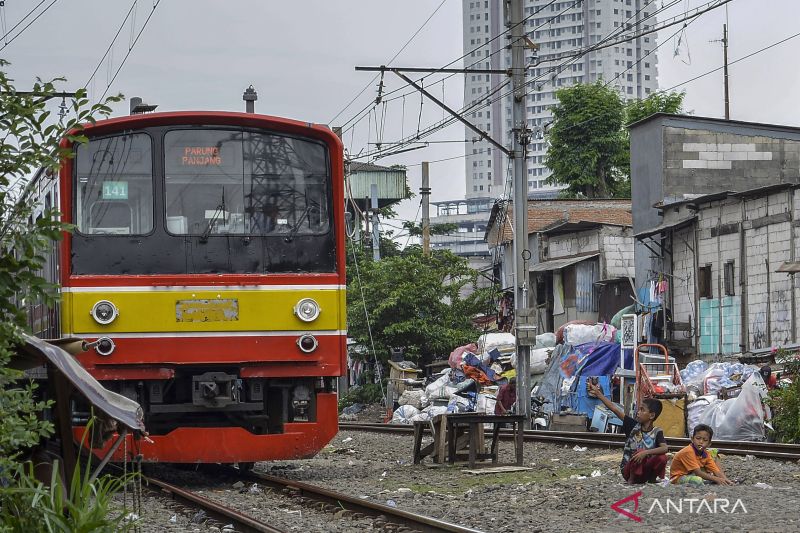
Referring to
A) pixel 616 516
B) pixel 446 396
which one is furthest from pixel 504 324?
pixel 616 516

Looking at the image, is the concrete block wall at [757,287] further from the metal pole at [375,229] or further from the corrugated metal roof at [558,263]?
the metal pole at [375,229]

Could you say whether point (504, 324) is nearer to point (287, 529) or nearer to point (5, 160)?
point (287, 529)

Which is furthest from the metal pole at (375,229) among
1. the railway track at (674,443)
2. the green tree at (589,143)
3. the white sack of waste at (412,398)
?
the railway track at (674,443)

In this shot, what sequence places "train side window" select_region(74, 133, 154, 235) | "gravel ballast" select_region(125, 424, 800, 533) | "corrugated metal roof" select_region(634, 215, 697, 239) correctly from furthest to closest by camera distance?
"corrugated metal roof" select_region(634, 215, 697, 239) → "train side window" select_region(74, 133, 154, 235) → "gravel ballast" select_region(125, 424, 800, 533)

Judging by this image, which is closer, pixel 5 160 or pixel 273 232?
pixel 5 160

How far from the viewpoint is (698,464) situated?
11.3 m

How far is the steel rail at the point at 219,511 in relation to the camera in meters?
9.12

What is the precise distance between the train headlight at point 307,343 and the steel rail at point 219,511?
1755mm

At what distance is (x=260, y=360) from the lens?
12.4 metres

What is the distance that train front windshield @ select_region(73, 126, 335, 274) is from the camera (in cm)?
1249

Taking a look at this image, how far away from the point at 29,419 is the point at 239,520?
328 cm

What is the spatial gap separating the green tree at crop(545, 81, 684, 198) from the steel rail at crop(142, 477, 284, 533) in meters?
48.0

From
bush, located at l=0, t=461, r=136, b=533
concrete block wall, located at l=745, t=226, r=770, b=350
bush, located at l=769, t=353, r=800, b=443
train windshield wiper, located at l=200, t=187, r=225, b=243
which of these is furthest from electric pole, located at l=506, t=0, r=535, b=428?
bush, located at l=0, t=461, r=136, b=533

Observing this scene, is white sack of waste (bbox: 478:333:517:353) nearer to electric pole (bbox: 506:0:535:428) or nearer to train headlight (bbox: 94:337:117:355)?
electric pole (bbox: 506:0:535:428)
